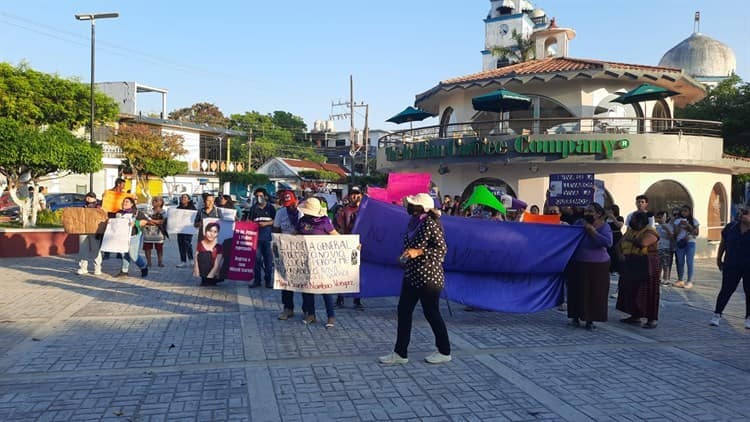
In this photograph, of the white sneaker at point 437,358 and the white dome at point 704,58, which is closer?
the white sneaker at point 437,358

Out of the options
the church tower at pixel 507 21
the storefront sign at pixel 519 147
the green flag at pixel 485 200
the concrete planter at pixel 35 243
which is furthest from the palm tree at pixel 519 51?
the church tower at pixel 507 21

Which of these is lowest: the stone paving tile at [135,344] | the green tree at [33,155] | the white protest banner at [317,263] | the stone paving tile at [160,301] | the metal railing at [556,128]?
the stone paving tile at [135,344]

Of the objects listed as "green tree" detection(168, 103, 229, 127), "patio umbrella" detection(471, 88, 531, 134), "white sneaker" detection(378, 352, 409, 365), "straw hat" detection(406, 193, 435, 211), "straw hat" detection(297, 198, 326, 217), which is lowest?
"white sneaker" detection(378, 352, 409, 365)

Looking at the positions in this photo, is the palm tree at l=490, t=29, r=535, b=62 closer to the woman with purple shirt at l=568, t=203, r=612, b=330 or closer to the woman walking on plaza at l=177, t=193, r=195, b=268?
the woman walking on plaza at l=177, t=193, r=195, b=268

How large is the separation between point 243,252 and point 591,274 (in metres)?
5.49

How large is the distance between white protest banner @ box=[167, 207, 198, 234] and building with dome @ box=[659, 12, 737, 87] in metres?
51.9

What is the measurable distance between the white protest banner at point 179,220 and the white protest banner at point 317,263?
5519mm

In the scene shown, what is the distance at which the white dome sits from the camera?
5206cm

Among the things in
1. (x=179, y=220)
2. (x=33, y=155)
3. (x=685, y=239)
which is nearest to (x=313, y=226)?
(x=179, y=220)

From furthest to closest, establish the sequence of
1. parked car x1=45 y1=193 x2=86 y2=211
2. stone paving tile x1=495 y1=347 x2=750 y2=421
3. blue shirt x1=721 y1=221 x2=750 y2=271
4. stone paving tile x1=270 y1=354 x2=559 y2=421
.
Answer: parked car x1=45 y1=193 x2=86 y2=211 → blue shirt x1=721 y1=221 x2=750 y2=271 → stone paving tile x1=495 y1=347 x2=750 y2=421 → stone paving tile x1=270 y1=354 x2=559 y2=421

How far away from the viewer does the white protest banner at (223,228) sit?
10156 mm

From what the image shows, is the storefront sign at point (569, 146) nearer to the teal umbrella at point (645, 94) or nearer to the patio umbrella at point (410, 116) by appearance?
the teal umbrella at point (645, 94)

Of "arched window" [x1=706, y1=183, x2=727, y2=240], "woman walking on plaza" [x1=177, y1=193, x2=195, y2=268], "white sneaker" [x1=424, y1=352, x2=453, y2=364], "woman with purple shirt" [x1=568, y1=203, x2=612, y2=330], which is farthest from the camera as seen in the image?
"arched window" [x1=706, y1=183, x2=727, y2=240]

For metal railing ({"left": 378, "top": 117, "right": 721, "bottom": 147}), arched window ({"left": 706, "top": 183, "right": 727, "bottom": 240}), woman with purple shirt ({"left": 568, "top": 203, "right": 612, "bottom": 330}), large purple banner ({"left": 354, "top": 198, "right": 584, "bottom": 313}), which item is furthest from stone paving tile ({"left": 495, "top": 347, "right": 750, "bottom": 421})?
arched window ({"left": 706, "top": 183, "right": 727, "bottom": 240})
